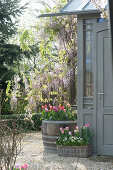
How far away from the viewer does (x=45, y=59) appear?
24.5 ft

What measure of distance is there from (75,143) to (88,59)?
1.46m

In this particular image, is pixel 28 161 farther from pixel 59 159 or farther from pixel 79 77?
pixel 79 77

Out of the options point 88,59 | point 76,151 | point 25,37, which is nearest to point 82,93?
point 88,59

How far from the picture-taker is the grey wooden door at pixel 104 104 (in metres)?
4.84

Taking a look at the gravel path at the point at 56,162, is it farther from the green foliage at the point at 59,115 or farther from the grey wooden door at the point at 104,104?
the green foliage at the point at 59,115

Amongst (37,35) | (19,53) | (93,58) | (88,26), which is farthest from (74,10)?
(19,53)

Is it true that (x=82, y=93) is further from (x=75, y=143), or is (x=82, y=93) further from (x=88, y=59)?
(x=75, y=143)

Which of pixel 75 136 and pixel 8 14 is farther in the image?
pixel 8 14

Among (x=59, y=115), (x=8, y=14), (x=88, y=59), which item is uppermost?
(x=8, y=14)

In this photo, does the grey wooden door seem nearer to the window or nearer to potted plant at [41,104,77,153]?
the window

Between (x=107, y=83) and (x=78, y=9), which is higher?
(x=78, y=9)

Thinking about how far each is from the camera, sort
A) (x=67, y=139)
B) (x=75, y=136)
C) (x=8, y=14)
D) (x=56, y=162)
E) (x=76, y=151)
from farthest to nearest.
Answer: (x=8, y=14)
(x=75, y=136)
(x=67, y=139)
(x=76, y=151)
(x=56, y=162)

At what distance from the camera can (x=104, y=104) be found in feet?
16.0

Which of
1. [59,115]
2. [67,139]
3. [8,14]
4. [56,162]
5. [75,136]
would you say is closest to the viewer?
[56,162]
